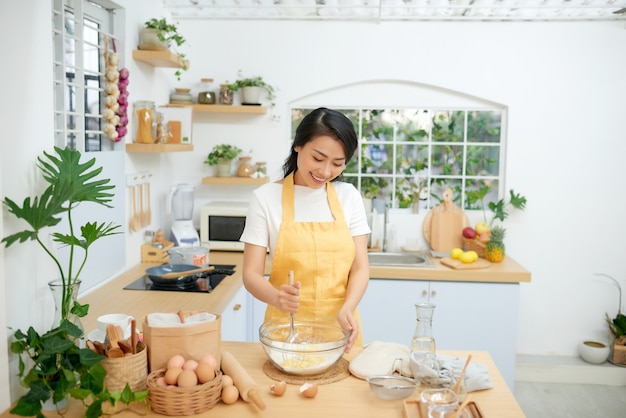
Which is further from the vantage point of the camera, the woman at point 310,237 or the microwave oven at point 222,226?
the microwave oven at point 222,226

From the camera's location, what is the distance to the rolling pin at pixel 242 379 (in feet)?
6.07

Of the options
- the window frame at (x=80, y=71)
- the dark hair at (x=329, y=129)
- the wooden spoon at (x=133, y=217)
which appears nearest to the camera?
the dark hair at (x=329, y=129)

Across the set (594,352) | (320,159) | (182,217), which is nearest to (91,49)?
(182,217)

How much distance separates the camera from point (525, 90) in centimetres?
449

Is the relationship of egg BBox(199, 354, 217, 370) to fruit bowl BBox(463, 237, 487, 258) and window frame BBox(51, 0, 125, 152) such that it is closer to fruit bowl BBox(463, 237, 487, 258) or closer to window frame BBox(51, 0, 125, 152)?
window frame BBox(51, 0, 125, 152)

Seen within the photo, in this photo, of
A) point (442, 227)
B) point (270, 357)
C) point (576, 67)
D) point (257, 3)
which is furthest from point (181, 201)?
point (576, 67)

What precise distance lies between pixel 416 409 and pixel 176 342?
68cm

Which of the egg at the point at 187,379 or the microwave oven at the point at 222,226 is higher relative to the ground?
the microwave oven at the point at 222,226

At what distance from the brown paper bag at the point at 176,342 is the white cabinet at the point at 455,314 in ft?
7.25

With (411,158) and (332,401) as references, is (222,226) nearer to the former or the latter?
(411,158)

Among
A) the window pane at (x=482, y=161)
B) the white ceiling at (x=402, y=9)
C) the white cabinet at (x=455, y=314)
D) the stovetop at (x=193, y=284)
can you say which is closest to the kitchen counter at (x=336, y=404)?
the stovetop at (x=193, y=284)

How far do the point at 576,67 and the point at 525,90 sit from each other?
13.7 inches

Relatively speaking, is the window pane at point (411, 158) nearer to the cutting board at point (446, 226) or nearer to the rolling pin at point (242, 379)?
the cutting board at point (446, 226)

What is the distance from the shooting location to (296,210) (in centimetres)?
249
